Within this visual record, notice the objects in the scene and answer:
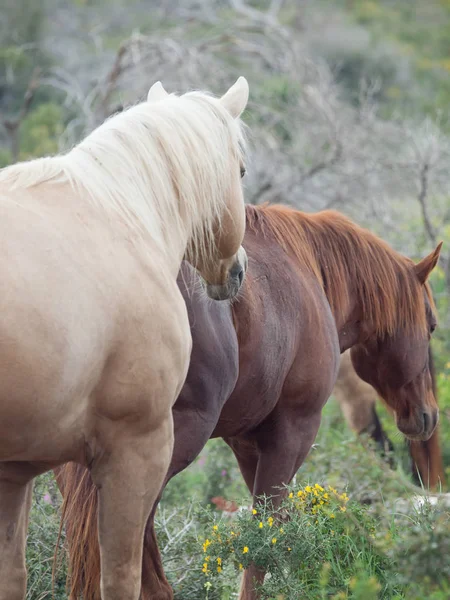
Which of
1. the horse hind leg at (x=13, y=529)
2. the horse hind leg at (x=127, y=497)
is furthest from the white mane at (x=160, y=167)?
the horse hind leg at (x=13, y=529)

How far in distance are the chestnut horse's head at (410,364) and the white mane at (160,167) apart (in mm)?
1769

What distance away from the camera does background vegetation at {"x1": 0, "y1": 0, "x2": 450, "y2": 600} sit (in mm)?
3178

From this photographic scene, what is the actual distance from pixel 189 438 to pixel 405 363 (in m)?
1.70

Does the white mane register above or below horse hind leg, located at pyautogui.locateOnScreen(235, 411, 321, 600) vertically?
above

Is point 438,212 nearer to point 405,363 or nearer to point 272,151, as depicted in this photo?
point 272,151

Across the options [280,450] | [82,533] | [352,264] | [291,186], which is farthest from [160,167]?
[291,186]

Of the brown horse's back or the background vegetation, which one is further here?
the brown horse's back

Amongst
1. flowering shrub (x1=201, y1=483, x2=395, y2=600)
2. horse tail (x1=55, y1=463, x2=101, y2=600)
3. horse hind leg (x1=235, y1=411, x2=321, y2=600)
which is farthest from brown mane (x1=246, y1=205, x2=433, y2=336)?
horse tail (x1=55, y1=463, x2=101, y2=600)

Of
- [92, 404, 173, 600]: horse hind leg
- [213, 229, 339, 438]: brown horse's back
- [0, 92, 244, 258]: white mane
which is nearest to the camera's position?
[92, 404, 173, 600]: horse hind leg

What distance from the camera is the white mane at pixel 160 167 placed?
261cm

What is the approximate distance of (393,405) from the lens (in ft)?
15.4

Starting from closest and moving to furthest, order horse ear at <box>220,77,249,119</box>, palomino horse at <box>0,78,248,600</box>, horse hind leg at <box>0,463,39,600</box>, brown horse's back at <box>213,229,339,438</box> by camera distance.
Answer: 1. palomino horse at <box>0,78,248,600</box>
2. horse hind leg at <box>0,463,39,600</box>
3. horse ear at <box>220,77,249,119</box>
4. brown horse's back at <box>213,229,339,438</box>

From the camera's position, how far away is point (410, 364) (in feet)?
14.9

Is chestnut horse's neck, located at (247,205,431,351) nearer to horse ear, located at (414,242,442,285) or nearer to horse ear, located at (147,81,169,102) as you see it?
horse ear, located at (414,242,442,285)
